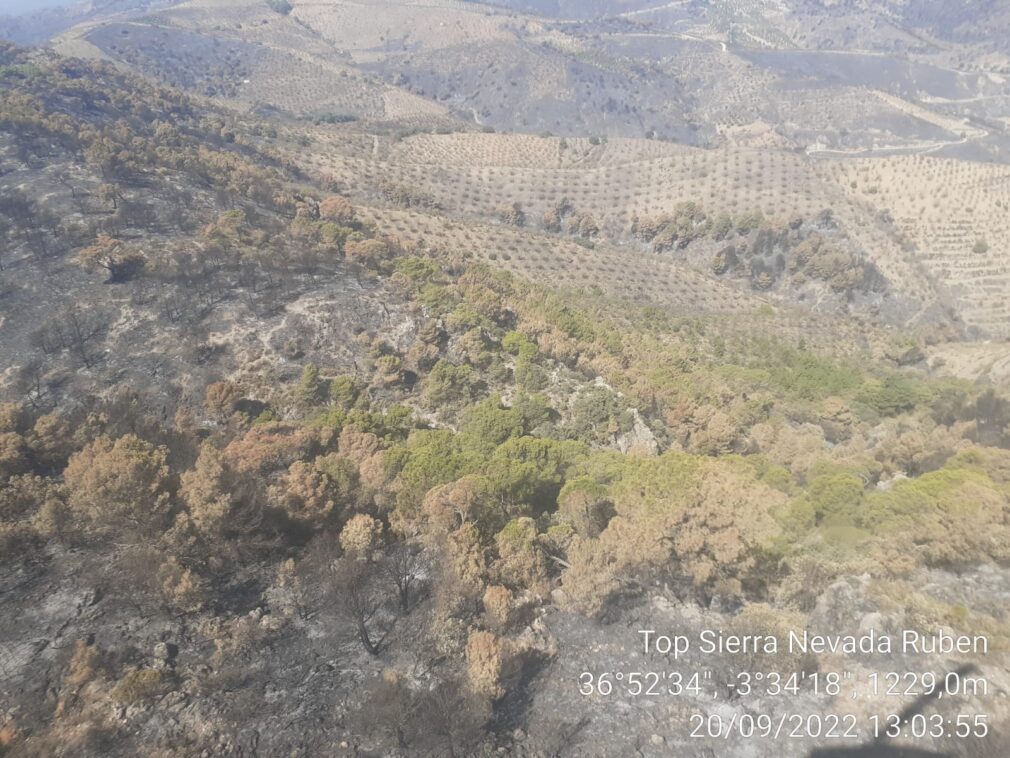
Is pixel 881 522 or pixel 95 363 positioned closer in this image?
pixel 881 522

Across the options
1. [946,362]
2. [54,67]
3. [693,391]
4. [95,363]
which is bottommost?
[946,362]

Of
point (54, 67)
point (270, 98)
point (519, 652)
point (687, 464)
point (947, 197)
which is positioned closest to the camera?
point (519, 652)

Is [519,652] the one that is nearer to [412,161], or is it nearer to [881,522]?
[881,522]

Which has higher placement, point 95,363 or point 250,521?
point 250,521

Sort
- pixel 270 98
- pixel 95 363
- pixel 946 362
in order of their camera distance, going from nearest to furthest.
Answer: pixel 95 363
pixel 946 362
pixel 270 98

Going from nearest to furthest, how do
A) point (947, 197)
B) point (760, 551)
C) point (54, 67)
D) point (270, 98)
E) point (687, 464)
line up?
point (760, 551) < point (687, 464) < point (947, 197) < point (54, 67) < point (270, 98)

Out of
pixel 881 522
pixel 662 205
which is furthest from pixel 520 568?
pixel 662 205

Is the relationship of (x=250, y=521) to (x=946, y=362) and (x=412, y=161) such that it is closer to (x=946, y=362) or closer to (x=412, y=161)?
(x=946, y=362)

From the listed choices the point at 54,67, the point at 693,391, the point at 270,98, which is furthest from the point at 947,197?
the point at 270,98

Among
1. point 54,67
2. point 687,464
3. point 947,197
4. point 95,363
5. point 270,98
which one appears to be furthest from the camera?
point 270,98
